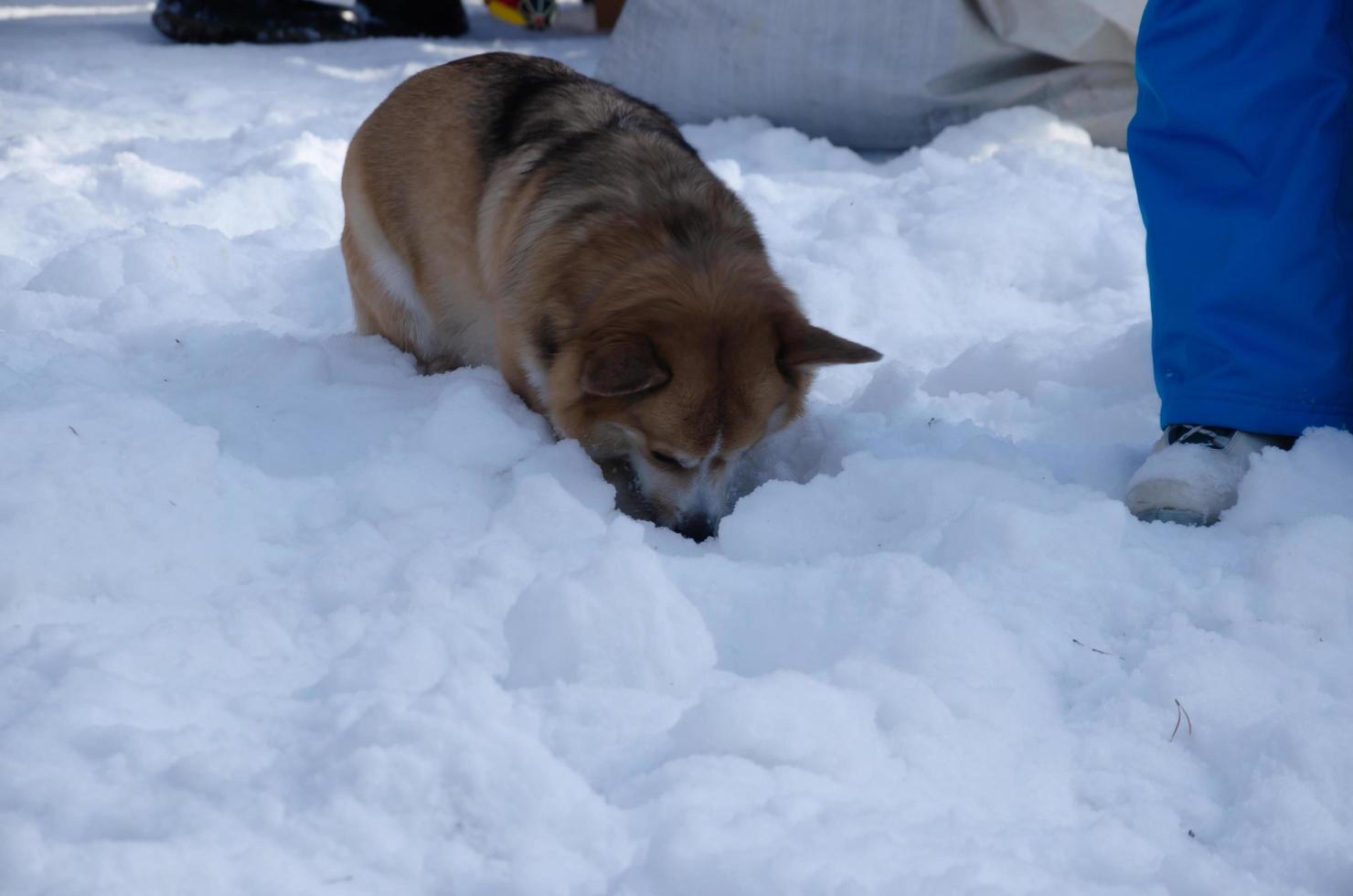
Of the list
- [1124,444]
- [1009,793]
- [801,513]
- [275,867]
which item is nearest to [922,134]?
[1124,444]

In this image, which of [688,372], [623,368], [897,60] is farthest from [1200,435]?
[897,60]

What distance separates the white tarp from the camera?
5.11 meters

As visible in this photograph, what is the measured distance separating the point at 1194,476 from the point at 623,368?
1.14m

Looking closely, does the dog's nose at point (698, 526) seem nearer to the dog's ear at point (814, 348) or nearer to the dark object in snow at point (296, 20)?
the dog's ear at point (814, 348)

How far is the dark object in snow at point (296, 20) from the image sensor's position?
7.45 meters

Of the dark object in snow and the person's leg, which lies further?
the dark object in snow

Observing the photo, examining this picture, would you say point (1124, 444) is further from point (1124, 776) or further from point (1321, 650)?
point (1124, 776)

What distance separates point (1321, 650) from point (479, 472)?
1.56 m

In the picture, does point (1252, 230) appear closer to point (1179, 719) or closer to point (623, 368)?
point (1179, 719)

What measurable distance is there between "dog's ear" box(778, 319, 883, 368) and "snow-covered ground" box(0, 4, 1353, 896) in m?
0.21

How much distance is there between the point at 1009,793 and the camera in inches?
64.1

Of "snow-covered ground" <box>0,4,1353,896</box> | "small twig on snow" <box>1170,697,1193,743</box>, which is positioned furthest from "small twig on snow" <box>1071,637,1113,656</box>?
"small twig on snow" <box>1170,697,1193,743</box>

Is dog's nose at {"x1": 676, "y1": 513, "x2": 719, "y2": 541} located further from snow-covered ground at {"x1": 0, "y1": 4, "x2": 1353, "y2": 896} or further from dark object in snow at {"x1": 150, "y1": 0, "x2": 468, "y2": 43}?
dark object in snow at {"x1": 150, "y1": 0, "x2": 468, "y2": 43}

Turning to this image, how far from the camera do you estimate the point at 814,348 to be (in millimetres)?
2551
